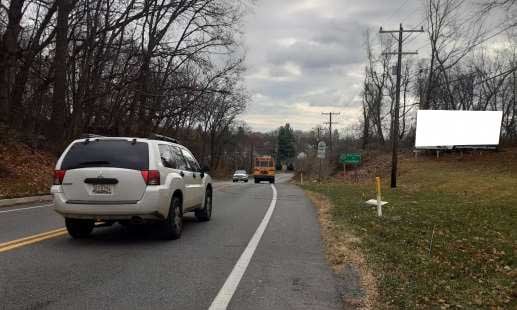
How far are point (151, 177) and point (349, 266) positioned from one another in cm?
346

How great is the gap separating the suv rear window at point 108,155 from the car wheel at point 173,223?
3.43 feet

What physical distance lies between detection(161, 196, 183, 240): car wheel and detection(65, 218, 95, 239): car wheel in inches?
49.8

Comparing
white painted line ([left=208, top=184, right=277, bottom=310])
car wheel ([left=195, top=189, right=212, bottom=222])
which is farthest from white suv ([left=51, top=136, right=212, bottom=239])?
car wheel ([left=195, top=189, right=212, bottom=222])

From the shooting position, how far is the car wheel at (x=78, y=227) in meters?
8.79

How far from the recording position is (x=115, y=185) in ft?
26.7

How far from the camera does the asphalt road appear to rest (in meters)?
5.29

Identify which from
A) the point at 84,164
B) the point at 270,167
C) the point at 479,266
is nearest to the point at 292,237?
the point at 479,266

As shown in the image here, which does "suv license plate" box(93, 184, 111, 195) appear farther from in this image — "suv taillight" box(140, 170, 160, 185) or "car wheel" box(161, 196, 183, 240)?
"car wheel" box(161, 196, 183, 240)

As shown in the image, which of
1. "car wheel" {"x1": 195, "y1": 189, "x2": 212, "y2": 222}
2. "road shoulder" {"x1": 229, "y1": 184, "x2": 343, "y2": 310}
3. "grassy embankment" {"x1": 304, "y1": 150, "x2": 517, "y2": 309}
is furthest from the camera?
"car wheel" {"x1": 195, "y1": 189, "x2": 212, "y2": 222}

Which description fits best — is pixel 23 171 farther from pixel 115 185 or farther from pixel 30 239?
pixel 115 185

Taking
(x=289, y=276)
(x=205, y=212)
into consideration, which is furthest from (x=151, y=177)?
(x=205, y=212)

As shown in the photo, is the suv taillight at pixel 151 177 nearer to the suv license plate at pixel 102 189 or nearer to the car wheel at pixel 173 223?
the suv license plate at pixel 102 189

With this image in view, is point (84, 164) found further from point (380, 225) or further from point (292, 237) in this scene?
point (380, 225)

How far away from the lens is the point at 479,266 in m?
7.47
